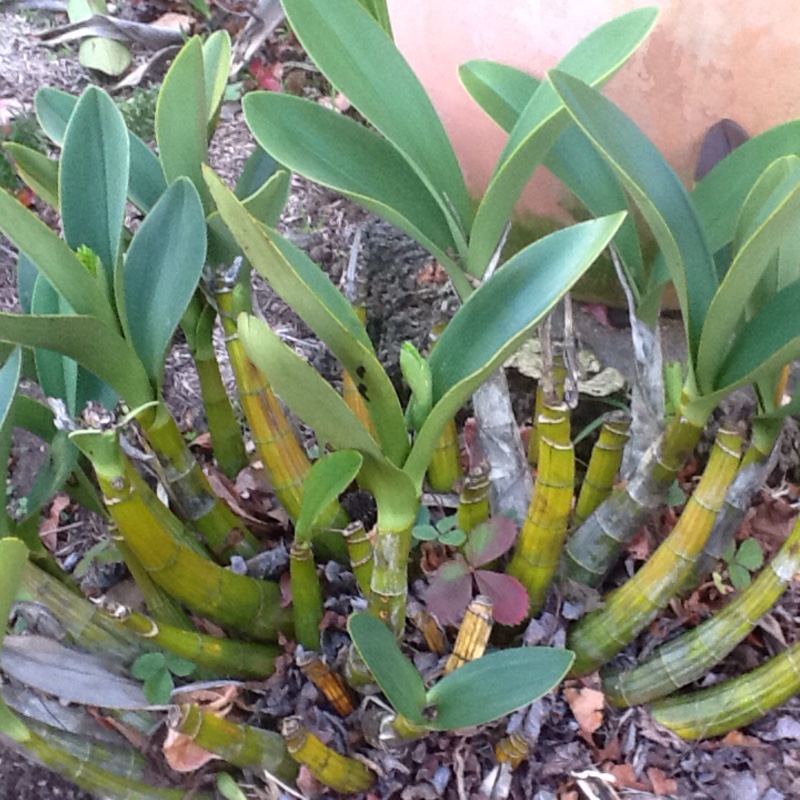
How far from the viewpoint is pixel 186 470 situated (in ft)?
2.72

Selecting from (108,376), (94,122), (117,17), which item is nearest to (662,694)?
(108,376)

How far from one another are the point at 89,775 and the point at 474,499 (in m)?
0.44

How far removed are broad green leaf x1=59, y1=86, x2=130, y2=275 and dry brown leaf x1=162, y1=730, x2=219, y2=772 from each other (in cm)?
43

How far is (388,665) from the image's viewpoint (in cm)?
65

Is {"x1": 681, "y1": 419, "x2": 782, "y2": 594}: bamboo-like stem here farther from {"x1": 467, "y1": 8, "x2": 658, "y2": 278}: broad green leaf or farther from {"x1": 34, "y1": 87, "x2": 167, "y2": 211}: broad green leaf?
{"x1": 34, "y1": 87, "x2": 167, "y2": 211}: broad green leaf

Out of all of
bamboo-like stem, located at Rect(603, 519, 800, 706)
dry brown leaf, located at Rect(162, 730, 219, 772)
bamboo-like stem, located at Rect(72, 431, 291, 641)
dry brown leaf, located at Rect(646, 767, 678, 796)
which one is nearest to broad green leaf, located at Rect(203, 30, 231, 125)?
bamboo-like stem, located at Rect(72, 431, 291, 641)

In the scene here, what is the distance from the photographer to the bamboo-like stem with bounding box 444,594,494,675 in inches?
30.3

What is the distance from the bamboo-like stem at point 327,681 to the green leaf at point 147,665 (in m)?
0.13

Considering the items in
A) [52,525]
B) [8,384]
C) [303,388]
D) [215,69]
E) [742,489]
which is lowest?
[742,489]

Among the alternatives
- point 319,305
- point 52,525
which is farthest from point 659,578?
point 52,525

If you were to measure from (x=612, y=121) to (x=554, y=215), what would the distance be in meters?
0.52

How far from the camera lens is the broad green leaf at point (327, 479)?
60 centimetres

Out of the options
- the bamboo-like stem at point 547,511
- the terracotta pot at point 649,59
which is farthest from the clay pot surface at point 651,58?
the bamboo-like stem at point 547,511

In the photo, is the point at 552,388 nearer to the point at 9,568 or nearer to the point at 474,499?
the point at 474,499
